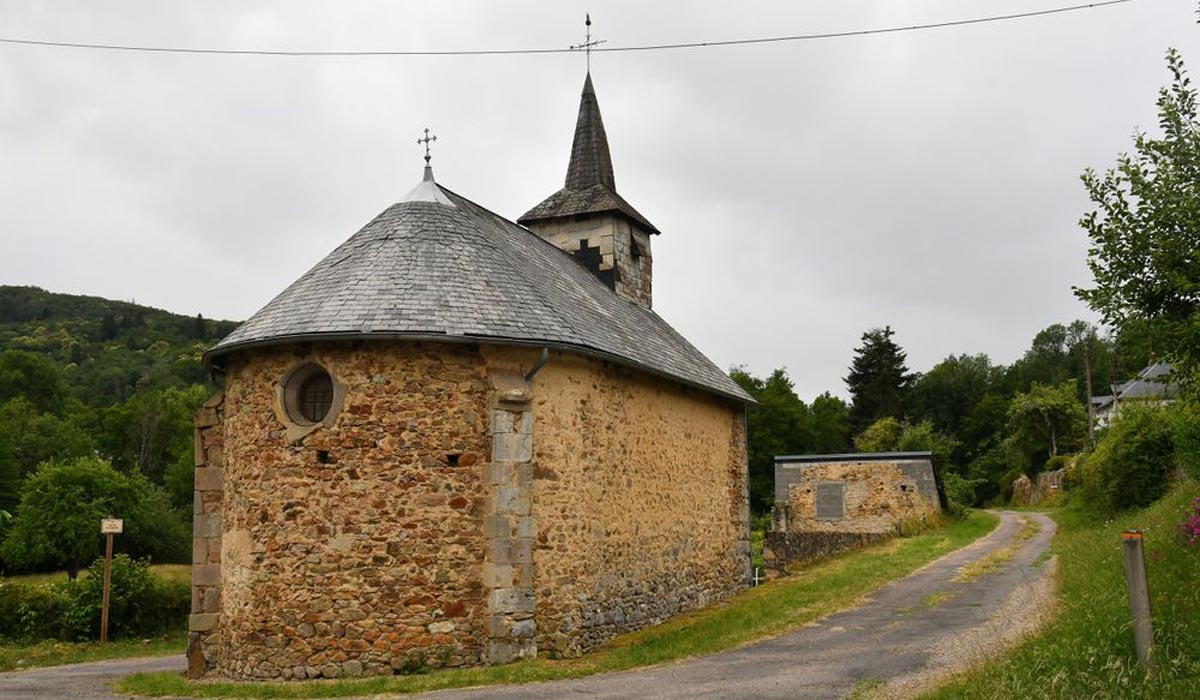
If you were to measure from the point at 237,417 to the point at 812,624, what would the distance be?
28.4ft

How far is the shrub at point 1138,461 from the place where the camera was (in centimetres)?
2105

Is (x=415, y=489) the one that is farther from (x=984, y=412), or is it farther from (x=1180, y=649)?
(x=984, y=412)

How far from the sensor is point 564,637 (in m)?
12.7

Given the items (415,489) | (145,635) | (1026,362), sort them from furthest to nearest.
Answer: (1026,362) < (145,635) < (415,489)

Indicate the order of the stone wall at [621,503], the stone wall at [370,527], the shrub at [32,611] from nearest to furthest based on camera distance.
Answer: the stone wall at [370,527] < the stone wall at [621,503] < the shrub at [32,611]

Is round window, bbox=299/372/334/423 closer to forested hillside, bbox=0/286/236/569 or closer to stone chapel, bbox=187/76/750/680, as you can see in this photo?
stone chapel, bbox=187/76/750/680

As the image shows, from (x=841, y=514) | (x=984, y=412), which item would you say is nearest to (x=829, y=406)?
(x=984, y=412)

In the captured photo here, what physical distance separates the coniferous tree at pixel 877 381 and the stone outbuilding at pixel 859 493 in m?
35.9

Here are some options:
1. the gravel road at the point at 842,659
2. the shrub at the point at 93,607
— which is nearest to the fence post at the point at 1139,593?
the gravel road at the point at 842,659

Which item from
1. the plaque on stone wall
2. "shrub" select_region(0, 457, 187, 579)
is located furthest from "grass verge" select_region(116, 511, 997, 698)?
"shrub" select_region(0, 457, 187, 579)

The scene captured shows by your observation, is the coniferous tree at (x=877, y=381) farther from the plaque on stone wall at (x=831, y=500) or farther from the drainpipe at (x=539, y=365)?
the drainpipe at (x=539, y=365)

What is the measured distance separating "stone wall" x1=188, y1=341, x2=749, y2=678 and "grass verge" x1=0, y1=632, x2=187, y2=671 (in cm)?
566

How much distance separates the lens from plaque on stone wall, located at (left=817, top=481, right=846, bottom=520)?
2705 centimetres

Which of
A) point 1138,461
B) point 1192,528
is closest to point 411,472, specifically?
point 1192,528
